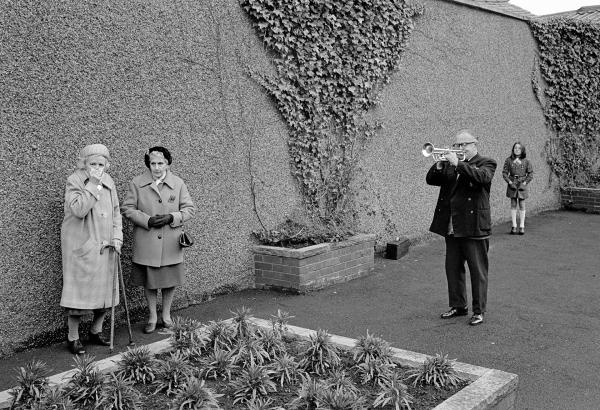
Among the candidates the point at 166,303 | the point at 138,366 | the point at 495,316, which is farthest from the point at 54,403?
the point at 495,316

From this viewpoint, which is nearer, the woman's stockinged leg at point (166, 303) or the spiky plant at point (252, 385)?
the spiky plant at point (252, 385)

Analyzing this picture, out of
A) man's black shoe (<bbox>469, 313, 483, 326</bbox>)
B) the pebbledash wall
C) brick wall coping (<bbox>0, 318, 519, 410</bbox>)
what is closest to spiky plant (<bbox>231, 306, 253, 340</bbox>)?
brick wall coping (<bbox>0, 318, 519, 410</bbox>)

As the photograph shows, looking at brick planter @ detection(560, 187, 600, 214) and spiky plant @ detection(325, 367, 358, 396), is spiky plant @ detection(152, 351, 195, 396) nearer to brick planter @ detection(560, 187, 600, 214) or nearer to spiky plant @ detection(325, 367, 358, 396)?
spiky plant @ detection(325, 367, 358, 396)

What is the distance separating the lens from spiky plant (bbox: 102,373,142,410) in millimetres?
3467

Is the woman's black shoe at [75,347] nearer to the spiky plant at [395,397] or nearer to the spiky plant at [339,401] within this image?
the spiky plant at [339,401]

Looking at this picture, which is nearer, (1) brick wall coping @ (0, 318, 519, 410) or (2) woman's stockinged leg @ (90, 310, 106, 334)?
(1) brick wall coping @ (0, 318, 519, 410)

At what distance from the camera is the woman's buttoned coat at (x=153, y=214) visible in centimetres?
587

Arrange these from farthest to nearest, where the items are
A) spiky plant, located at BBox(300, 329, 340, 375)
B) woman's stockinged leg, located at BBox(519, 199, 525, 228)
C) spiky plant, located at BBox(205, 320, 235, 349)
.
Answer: woman's stockinged leg, located at BBox(519, 199, 525, 228)
spiky plant, located at BBox(205, 320, 235, 349)
spiky plant, located at BBox(300, 329, 340, 375)

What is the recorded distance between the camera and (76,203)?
516cm

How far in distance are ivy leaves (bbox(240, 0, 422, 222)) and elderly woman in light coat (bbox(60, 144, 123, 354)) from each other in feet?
9.25

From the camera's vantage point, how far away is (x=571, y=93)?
1435cm

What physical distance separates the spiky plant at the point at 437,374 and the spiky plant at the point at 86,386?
1.88 m

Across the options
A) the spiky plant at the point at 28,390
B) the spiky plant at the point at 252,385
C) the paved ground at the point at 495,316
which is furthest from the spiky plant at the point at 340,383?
the spiky plant at the point at 28,390

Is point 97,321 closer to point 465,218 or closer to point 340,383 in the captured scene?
point 340,383
